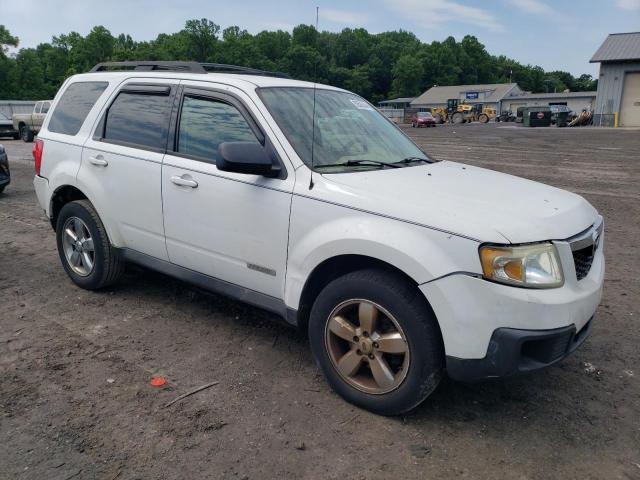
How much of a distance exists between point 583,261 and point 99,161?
359cm

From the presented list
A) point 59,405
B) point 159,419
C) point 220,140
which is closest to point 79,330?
point 59,405

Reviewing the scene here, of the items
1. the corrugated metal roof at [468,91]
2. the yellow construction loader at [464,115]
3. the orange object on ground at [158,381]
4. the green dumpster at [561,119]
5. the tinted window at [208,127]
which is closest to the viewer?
the orange object on ground at [158,381]

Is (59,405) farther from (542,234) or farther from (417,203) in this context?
(542,234)

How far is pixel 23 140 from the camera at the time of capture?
1009 inches

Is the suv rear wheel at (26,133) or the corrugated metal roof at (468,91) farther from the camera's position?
the corrugated metal roof at (468,91)

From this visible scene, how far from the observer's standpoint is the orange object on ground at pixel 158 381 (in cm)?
336

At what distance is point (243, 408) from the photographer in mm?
3107

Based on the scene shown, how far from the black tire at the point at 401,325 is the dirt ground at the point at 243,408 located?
0.12m

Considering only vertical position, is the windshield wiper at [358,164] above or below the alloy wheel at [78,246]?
above

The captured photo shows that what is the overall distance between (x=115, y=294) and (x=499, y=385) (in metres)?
3.31

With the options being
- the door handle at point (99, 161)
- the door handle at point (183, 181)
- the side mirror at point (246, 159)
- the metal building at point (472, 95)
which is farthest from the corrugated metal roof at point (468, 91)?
the side mirror at point (246, 159)

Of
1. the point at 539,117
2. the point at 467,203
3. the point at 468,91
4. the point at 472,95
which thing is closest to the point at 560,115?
the point at 539,117

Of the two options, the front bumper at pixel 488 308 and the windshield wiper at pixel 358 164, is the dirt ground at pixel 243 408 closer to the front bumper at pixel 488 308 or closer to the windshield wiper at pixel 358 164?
the front bumper at pixel 488 308

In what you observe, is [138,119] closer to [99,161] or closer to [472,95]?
[99,161]
